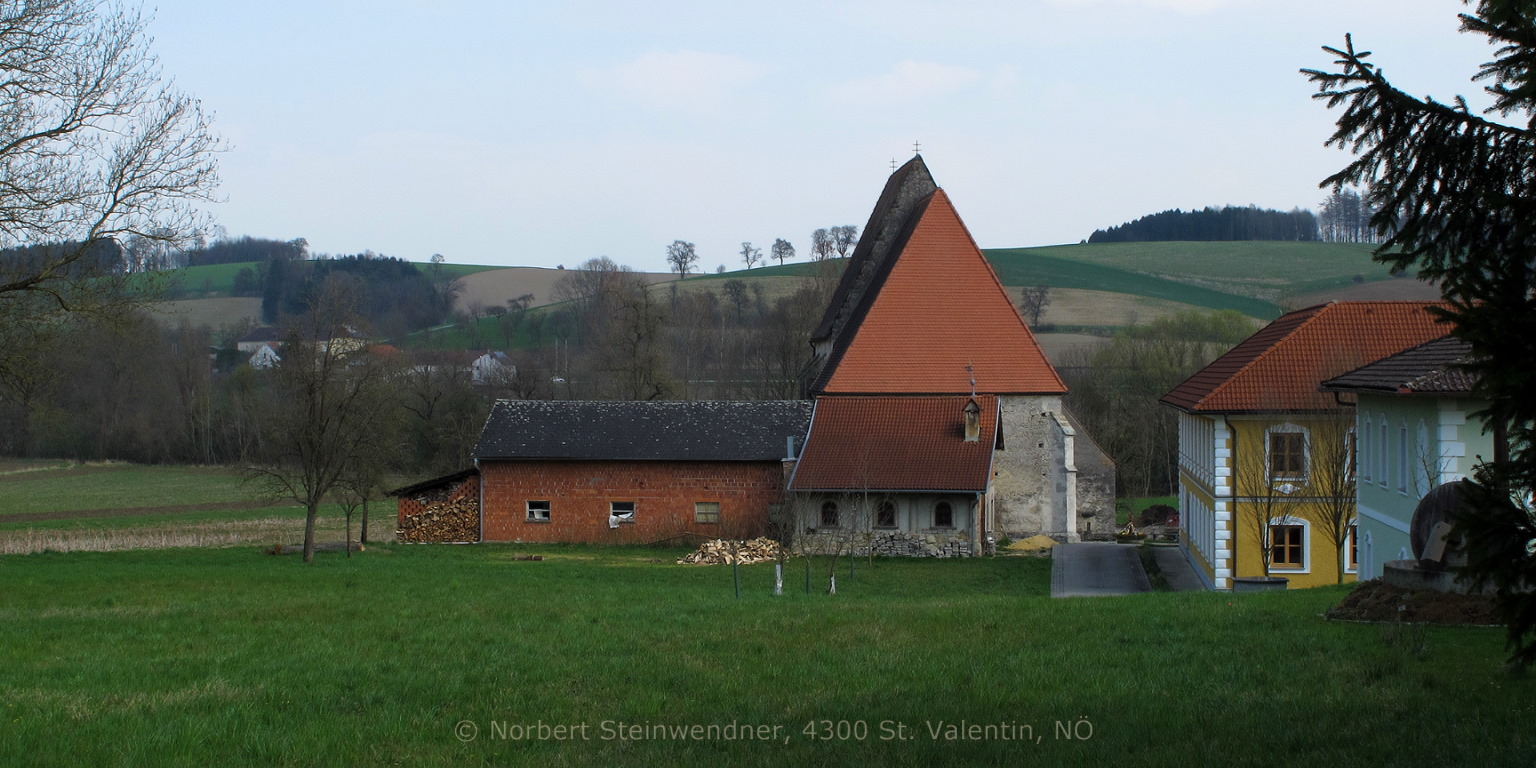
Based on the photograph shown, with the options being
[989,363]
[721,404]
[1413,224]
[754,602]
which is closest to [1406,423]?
[754,602]

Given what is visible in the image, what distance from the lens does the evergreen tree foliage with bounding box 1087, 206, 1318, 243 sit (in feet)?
361

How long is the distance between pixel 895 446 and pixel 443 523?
42.1ft

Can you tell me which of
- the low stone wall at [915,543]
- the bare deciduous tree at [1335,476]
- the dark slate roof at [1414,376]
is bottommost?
the low stone wall at [915,543]

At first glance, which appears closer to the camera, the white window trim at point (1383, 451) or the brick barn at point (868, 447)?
the white window trim at point (1383, 451)

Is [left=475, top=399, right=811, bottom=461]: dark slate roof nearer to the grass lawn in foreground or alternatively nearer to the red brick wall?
the red brick wall

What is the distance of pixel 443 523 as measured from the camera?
110 ft

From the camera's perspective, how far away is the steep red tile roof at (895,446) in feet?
97.6

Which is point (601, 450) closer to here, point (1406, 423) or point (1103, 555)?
point (1103, 555)

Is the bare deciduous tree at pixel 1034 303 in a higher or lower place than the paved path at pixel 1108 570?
higher

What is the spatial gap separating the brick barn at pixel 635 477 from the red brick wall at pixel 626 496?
3cm

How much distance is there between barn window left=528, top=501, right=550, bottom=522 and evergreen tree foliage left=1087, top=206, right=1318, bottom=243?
92287 mm

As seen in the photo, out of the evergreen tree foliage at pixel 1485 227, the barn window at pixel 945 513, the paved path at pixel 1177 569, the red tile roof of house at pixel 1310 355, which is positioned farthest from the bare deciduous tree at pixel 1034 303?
the evergreen tree foliage at pixel 1485 227

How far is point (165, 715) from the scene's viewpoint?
293 inches

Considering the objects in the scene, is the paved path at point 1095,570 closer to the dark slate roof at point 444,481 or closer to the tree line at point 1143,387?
the dark slate roof at point 444,481
